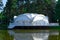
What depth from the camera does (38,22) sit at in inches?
1623

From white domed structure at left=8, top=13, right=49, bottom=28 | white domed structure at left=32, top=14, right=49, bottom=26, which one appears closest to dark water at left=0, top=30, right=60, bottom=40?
white domed structure at left=32, top=14, right=49, bottom=26

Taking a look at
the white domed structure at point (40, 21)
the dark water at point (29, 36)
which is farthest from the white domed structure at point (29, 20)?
the dark water at point (29, 36)

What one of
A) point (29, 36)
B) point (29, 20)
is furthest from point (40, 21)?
point (29, 36)

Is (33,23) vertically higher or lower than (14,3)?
lower

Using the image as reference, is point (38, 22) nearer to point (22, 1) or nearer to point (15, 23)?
point (15, 23)

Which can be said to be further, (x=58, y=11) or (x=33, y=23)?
(x=58, y=11)

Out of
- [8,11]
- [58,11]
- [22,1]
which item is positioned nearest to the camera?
[58,11]

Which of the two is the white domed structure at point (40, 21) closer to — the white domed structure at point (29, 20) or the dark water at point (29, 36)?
the white domed structure at point (29, 20)

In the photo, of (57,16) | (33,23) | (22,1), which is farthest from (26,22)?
(22,1)

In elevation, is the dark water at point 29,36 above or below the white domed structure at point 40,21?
above

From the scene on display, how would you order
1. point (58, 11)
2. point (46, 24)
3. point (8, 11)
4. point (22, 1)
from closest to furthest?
point (46, 24) → point (58, 11) → point (8, 11) → point (22, 1)

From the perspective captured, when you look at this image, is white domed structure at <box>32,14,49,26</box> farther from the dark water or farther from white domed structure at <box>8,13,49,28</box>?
the dark water

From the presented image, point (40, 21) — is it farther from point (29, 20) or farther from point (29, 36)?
point (29, 36)

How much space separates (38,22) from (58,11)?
5317 mm
